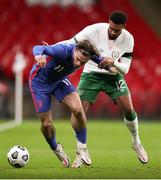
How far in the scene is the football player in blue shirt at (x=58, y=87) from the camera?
400 inches

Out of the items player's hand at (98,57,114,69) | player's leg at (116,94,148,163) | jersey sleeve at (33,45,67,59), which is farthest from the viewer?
player's leg at (116,94,148,163)

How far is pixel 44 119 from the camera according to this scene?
1055 cm

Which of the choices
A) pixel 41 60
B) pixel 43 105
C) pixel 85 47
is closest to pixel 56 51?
pixel 85 47

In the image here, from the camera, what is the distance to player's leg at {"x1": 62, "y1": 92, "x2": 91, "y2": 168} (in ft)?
34.2

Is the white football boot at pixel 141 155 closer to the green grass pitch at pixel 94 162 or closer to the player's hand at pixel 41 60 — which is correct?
the green grass pitch at pixel 94 162

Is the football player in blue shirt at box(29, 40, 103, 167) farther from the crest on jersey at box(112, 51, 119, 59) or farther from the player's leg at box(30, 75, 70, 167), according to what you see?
the crest on jersey at box(112, 51, 119, 59)

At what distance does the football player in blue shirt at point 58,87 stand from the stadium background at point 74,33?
1911 centimetres

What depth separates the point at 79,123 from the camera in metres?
10.7

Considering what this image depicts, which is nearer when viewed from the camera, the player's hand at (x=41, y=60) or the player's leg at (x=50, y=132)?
the player's hand at (x=41, y=60)

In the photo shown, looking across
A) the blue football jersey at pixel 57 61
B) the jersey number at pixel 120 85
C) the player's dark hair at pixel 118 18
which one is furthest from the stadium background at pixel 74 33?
the blue football jersey at pixel 57 61

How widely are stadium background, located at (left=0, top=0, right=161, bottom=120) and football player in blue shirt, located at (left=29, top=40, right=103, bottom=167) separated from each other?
19.1m

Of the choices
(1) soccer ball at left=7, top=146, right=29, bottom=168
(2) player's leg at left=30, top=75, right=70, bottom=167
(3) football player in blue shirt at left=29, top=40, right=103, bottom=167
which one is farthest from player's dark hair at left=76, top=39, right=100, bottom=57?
(1) soccer ball at left=7, top=146, right=29, bottom=168

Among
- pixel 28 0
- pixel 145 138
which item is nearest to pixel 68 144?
pixel 145 138

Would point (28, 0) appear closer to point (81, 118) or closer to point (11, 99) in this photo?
point (11, 99)
